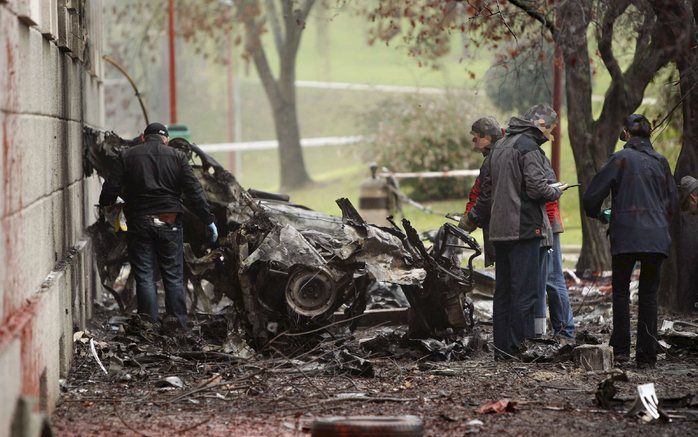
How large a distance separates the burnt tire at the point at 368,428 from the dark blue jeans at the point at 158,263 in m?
5.78

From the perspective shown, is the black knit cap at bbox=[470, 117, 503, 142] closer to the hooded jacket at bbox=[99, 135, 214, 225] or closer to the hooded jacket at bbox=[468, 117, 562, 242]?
the hooded jacket at bbox=[468, 117, 562, 242]

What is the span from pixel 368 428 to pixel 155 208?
6.11m

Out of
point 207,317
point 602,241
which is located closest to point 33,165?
point 207,317

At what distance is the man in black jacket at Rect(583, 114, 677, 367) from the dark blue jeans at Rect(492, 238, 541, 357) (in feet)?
1.96

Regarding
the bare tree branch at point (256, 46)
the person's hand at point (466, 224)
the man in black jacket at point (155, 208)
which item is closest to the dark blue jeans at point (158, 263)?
the man in black jacket at point (155, 208)

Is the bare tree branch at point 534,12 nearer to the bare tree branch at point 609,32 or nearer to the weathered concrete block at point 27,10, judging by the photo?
the bare tree branch at point 609,32

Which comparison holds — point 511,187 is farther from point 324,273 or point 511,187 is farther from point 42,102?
point 42,102

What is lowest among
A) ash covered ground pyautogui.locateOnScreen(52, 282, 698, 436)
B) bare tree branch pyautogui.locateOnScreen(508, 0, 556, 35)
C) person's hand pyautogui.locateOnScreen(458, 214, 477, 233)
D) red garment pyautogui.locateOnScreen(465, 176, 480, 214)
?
ash covered ground pyautogui.locateOnScreen(52, 282, 698, 436)

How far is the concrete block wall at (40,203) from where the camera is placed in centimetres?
645

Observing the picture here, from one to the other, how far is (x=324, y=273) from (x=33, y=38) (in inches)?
123

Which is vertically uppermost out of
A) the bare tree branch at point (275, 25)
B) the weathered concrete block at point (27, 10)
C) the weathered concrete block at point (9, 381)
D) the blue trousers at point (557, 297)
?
the bare tree branch at point (275, 25)

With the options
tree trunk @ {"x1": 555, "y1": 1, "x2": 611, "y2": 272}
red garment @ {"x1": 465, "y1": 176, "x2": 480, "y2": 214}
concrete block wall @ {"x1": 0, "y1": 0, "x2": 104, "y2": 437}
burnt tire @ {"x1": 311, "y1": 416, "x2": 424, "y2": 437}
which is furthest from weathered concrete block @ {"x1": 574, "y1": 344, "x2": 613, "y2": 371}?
tree trunk @ {"x1": 555, "y1": 1, "x2": 611, "y2": 272}

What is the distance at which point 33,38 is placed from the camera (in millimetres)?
8008

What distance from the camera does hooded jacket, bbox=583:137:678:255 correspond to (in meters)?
9.73
